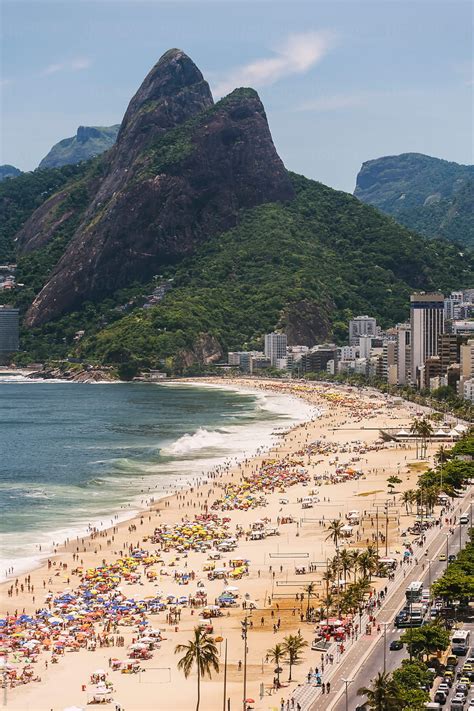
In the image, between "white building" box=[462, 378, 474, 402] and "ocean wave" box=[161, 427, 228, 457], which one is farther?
"white building" box=[462, 378, 474, 402]

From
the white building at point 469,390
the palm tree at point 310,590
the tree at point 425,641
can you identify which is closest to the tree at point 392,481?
the palm tree at point 310,590

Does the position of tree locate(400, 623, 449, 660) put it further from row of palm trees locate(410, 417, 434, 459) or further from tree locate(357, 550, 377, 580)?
row of palm trees locate(410, 417, 434, 459)

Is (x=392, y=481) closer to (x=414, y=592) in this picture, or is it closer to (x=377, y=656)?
(x=414, y=592)

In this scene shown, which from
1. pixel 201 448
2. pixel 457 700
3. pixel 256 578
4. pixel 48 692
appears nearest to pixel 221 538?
pixel 256 578

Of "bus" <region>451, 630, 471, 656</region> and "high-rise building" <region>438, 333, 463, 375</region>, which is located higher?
"high-rise building" <region>438, 333, 463, 375</region>

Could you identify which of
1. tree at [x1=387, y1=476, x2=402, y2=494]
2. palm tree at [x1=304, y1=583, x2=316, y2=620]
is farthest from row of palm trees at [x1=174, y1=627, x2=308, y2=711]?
tree at [x1=387, y1=476, x2=402, y2=494]
